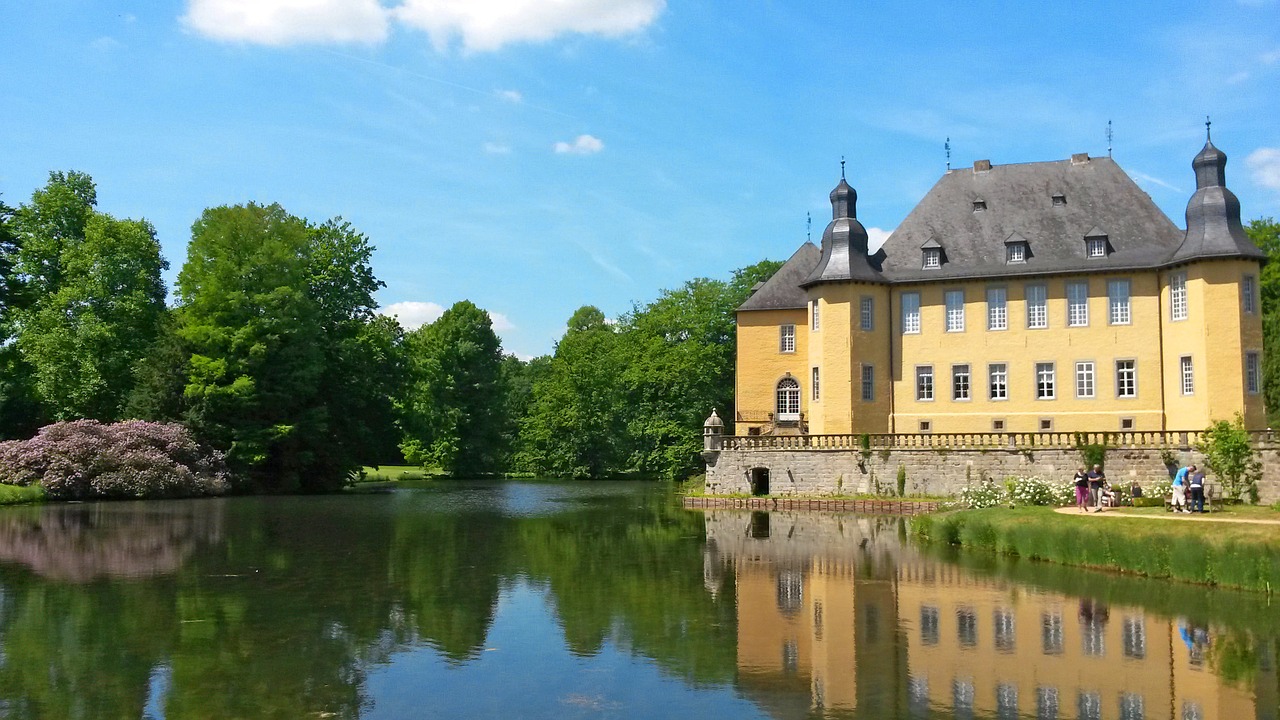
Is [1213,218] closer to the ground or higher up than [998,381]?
higher up

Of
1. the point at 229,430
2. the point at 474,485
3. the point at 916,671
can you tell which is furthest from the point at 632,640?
the point at 474,485

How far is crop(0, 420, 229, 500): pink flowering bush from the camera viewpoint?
3569cm

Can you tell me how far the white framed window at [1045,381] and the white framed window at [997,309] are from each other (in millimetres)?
1870

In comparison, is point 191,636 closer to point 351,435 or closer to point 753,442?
point 753,442

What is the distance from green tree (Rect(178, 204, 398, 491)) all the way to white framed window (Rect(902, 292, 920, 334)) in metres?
24.0

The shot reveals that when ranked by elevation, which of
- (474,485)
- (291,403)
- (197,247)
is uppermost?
(197,247)

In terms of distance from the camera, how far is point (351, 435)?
47.7 m

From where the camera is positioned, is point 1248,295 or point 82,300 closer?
point 1248,295

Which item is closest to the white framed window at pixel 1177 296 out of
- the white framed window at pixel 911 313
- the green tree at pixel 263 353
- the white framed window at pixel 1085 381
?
the white framed window at pixel 1085 381

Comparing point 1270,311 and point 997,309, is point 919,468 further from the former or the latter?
point 1270,311

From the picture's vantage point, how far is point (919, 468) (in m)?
32.6

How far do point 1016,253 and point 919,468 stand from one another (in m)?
9.38

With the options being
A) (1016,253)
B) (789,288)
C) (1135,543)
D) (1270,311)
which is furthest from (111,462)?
(1270,311)

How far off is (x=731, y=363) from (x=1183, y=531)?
130 feet
